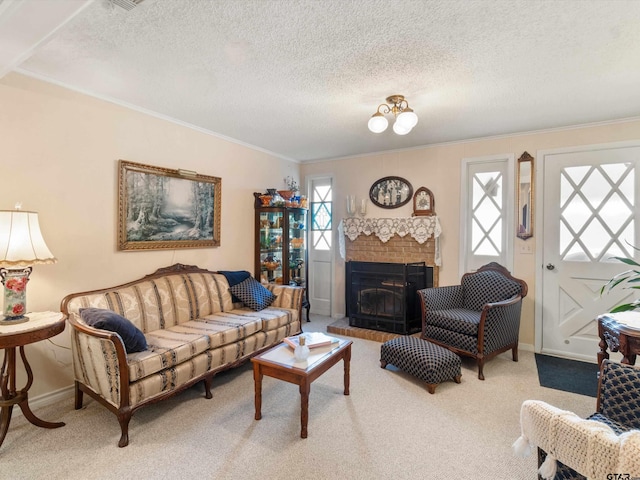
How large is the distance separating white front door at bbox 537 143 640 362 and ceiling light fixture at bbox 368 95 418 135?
2000mm

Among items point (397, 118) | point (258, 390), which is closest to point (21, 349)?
point (258, 390)

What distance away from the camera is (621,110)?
304 cm

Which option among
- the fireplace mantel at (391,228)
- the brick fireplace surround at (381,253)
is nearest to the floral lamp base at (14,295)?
the brick fireplace surround at (381,253)

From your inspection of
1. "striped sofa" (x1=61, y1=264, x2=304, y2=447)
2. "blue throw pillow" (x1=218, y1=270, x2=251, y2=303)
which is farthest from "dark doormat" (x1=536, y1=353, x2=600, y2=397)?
"blue throw pillow" (x1=218, y1=270, x2=251, y2=303)

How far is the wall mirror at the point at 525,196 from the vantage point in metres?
3.66

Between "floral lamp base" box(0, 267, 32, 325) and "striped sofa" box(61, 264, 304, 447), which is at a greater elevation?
"floral lamp base" box(0, 267, 32, 325)

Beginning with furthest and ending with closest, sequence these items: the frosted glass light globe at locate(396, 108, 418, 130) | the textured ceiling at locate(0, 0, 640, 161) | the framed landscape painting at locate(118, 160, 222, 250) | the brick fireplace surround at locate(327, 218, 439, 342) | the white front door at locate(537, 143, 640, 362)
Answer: the brick fireplace surround at locate(327, 218, 439, 342) → the white front door at locate(537, 143, 640, 362) → the framed landscape painting at locate(118, 160, 222, 250) → the frosted glass light globe at locate(396, 108, 418, 130) → the textured ceiling at locate(0, 0, 640, 161)

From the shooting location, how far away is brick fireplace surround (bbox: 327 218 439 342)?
13.6 feet

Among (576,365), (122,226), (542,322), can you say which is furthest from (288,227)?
(576,365)

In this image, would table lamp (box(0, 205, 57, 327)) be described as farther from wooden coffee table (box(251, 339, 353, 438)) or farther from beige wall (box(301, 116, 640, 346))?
beige wall (box(301, 116, 640, 346))

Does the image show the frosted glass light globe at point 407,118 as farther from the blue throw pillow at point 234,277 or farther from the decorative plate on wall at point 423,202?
the blue throw pillow at point 234,277

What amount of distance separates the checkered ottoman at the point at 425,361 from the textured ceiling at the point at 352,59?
222cm

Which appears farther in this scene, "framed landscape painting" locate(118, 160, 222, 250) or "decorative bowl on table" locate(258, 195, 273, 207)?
"decorative bowl on table" locate(258, 195, 273, 207)

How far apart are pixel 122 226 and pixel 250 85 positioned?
5.62 feet
